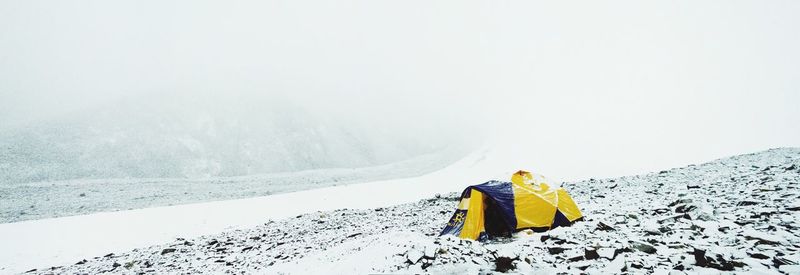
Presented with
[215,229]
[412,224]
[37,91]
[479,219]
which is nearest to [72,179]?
[215,229]

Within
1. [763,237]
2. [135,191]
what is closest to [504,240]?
[763,237]

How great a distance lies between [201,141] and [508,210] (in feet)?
169

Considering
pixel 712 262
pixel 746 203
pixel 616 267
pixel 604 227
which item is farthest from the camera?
pixel 746 203

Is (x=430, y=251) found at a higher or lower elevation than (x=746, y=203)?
higher

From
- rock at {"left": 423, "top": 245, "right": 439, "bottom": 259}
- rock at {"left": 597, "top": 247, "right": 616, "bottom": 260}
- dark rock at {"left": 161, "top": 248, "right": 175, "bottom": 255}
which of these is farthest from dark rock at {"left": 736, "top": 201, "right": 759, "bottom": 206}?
dark rock at {"left": 161, "top": 248, "right": 175, "bottom": 255}

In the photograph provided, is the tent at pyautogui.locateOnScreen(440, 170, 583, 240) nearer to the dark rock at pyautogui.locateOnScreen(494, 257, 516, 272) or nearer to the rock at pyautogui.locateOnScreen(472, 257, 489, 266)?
the rock at pyautogui.locateOnScreen(472, 257, 489, 266)

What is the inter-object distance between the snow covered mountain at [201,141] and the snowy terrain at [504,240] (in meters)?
23.9

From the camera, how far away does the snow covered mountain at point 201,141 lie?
4134cm

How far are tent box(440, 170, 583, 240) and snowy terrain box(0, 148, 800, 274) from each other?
0.71m

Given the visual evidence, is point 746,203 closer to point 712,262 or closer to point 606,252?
point 712,262

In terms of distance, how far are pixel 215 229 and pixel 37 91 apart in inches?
Result: 3665

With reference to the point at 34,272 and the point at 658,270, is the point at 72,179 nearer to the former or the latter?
the point at 34,272

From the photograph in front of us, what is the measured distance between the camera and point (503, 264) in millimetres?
7402

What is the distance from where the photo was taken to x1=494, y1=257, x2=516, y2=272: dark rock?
24.1 feet
